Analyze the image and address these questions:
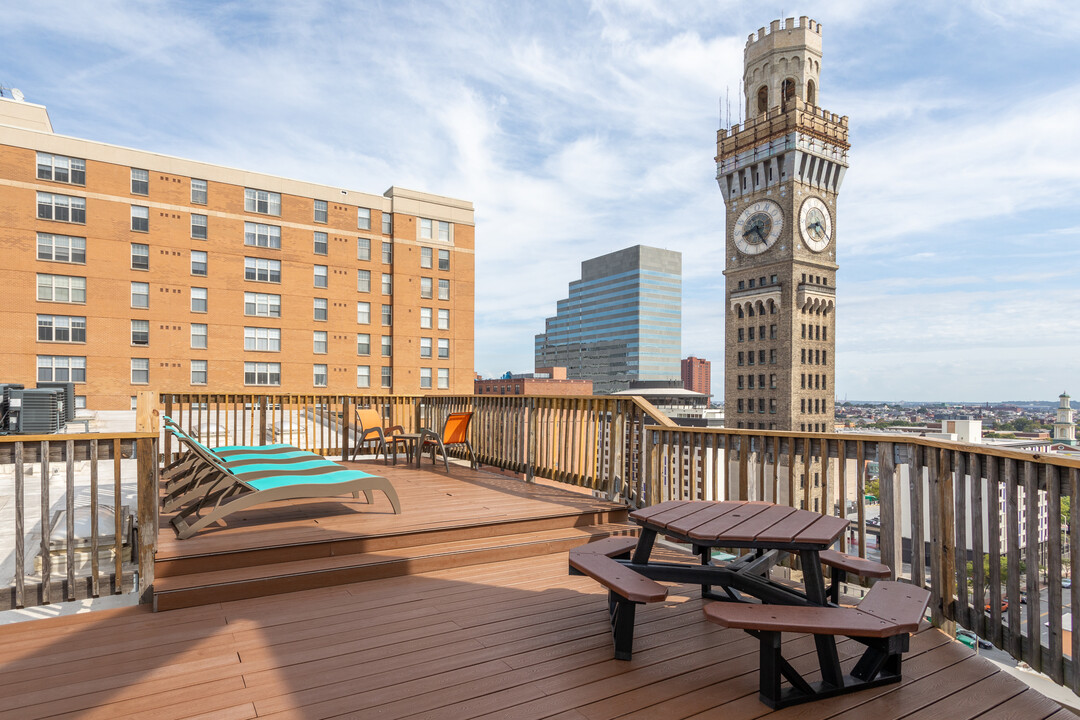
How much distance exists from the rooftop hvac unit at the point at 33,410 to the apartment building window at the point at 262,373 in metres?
18.1

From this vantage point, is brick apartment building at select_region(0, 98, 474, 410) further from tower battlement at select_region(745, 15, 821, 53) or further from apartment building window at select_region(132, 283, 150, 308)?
tower battlement at select_region(745, 15, 821, 53)

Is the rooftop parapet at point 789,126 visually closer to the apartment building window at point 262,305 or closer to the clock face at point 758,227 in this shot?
the clock face at point 758,227

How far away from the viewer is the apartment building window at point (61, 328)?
84.7 ft

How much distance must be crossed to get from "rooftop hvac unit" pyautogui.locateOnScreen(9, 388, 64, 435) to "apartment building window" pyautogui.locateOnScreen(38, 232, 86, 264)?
60.8 ft

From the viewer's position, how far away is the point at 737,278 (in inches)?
2650

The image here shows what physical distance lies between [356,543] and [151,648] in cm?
139

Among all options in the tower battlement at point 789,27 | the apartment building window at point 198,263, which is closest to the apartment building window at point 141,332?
the apartment building window at point 198,263

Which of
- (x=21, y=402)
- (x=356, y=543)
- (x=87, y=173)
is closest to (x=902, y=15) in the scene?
(x=356, y=543)

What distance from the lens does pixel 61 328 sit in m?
26.2

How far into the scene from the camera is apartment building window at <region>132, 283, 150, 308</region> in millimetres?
27578

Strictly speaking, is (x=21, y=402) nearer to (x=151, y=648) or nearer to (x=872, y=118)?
(x=151, y=648)

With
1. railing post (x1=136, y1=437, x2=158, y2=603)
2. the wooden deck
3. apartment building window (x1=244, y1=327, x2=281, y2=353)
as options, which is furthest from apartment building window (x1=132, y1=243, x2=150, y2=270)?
the wooden deck

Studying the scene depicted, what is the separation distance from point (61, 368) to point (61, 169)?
9.43m

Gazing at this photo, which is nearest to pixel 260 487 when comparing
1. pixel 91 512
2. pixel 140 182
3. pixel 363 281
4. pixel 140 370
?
pixel 91 512
